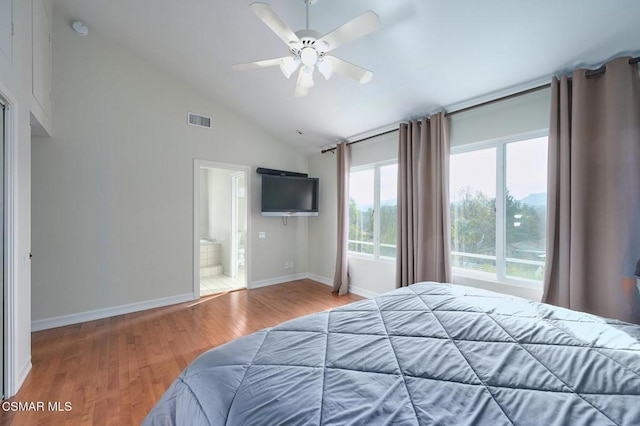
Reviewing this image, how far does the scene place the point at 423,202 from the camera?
3184 mm

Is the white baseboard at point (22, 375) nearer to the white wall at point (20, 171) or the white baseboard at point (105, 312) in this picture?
the white wall at point (20, 171)

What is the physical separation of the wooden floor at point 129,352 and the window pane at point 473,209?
1845 millimetres

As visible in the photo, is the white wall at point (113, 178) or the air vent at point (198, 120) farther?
the air vent at point (198, 120)

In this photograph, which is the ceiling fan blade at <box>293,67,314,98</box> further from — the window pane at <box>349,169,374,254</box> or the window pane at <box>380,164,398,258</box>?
the window pane at <box>349,169,374,254</box>

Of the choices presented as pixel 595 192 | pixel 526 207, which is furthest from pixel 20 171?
pixel 595 192

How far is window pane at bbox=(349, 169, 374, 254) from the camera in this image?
4219 mm

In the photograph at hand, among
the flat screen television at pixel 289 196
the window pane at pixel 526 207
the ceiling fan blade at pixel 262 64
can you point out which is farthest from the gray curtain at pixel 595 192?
the flat screen television at pixel 289 196

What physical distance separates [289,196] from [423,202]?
2341 mm

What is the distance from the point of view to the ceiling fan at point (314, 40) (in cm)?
159

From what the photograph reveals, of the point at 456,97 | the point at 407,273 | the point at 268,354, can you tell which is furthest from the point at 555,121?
the point at 268,354

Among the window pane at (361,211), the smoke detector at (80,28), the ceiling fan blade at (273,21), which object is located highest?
the smoke detector at (80,28)

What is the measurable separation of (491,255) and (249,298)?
3.36 meters

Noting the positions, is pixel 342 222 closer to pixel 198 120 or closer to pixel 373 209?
pixel 373 209

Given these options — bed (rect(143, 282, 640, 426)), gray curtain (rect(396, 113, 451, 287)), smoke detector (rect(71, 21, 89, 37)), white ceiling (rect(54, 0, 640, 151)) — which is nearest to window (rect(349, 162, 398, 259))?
gray curtain (rect(396, 113, 451, 287))
